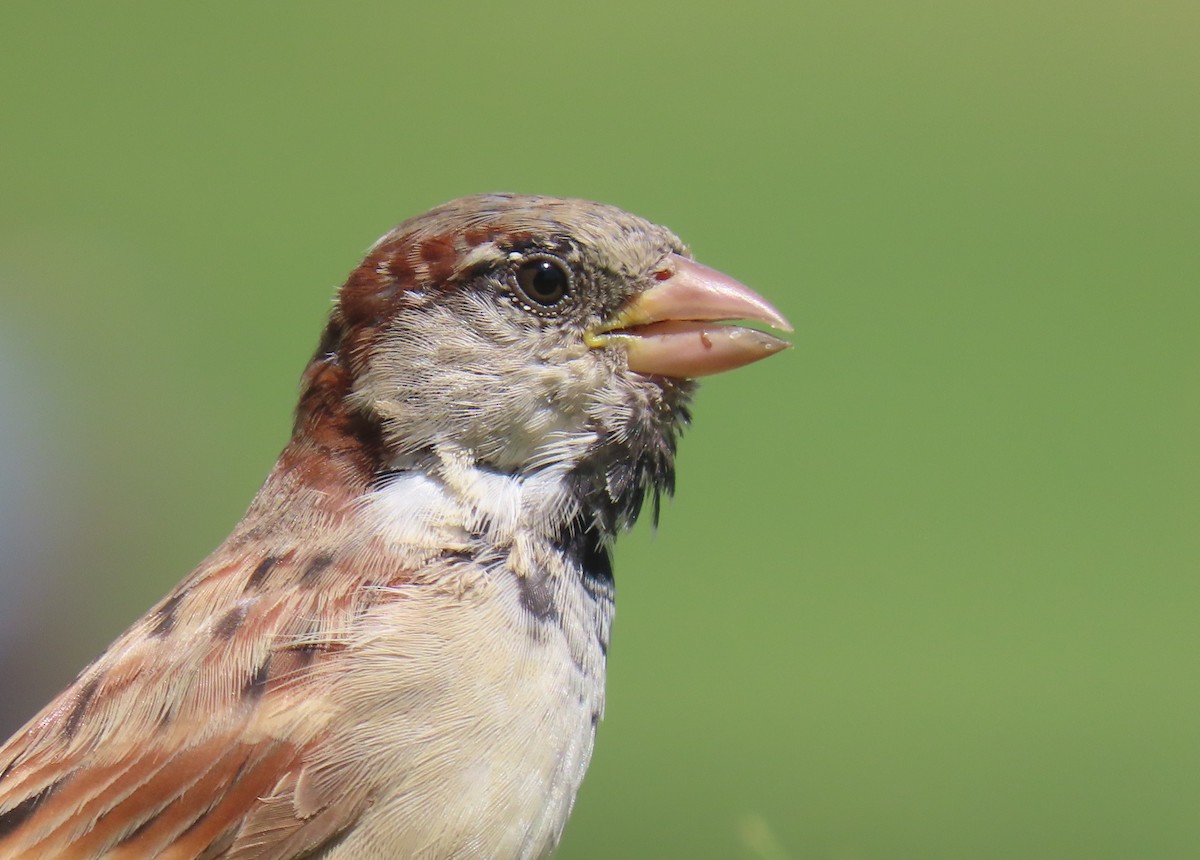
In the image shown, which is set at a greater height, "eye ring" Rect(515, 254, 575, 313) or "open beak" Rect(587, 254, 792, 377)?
"eye ring" Rect(515, 254, 575, 313)

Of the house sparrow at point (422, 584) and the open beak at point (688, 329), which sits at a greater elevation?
the open beak at point (688, 329)

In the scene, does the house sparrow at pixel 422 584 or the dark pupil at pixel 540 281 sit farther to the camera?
the dark pupil at pixel 540 281

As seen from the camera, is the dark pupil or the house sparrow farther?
the dark pupil

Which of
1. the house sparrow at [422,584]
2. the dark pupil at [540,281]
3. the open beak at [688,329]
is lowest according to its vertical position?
the house sparrow at [422,584]

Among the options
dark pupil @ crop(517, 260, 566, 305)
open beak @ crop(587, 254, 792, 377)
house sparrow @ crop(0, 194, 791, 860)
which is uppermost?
dark pupil @ crop(517, 260, 566, 305)

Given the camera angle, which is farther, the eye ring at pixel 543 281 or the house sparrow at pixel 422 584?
the eye ring at pixel 543 281

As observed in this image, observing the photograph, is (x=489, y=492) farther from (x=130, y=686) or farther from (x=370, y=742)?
(x=130, y=686)

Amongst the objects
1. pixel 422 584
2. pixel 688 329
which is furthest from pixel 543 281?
pixel 422 584
